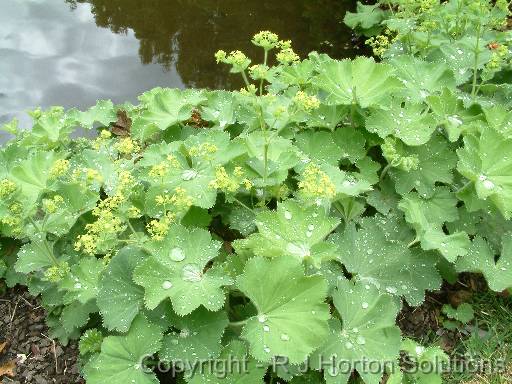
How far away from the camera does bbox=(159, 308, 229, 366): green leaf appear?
2.12 metres

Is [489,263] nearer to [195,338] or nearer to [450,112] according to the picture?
[450,112]

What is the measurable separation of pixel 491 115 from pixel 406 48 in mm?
1190

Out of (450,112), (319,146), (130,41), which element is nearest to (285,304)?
(319,146)

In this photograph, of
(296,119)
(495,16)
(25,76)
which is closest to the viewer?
(296,119)

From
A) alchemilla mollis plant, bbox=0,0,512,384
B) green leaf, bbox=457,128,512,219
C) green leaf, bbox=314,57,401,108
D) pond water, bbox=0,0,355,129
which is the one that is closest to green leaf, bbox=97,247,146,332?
alchemilla mollis plant, bbox=0,0,512,384

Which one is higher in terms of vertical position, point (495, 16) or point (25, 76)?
point (495, 16)

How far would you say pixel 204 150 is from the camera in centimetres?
251

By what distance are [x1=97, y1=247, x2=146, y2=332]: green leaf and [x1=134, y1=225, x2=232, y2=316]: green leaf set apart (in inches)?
6.0

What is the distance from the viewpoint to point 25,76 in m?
5.61

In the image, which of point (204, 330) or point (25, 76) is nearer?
point (204, 330)

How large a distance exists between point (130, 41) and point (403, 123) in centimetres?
411

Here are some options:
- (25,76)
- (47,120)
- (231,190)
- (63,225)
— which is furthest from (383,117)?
(25,76)

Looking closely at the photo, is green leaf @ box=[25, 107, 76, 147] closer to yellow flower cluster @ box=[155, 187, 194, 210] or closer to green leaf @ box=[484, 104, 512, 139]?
yellow flower cluster @ box=[155, 187, 194, 210]

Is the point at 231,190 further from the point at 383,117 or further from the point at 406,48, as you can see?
the point at 406,48
